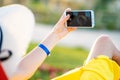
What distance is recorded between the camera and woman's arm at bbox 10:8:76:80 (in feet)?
8.67

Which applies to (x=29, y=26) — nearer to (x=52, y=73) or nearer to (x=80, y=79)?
(x=80, y=79)

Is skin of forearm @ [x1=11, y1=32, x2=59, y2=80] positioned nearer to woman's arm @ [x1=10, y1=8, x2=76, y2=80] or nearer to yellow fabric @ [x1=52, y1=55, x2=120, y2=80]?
woman's arm @ [x1=10, y1=8, x2=76, y2=80]

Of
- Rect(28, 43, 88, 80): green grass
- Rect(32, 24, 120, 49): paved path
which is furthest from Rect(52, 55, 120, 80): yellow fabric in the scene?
Rect(32, 24, 120, 49): paved path

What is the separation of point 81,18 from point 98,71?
36 centimetres

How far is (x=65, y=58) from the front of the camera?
823 centimetres

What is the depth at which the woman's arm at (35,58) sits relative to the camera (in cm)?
264

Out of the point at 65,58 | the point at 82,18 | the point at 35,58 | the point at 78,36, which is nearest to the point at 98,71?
the point at 82,18

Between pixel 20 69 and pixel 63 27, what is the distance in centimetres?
50

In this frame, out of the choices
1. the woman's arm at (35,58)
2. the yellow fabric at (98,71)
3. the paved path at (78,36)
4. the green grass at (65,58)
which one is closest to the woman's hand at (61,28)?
the woman's arm at (35,58)

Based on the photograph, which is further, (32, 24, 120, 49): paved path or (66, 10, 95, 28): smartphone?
(32, 24, 120, 49): paved path

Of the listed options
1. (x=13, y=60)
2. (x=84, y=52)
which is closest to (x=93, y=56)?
(x=13, y=60)

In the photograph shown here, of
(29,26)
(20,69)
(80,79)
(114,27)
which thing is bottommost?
(114,27)

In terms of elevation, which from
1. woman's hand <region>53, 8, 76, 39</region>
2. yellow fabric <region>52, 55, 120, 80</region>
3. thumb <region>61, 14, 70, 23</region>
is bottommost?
yellow fabric <region>52, 55, 120, 80</region>

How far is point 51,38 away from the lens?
2.88m
